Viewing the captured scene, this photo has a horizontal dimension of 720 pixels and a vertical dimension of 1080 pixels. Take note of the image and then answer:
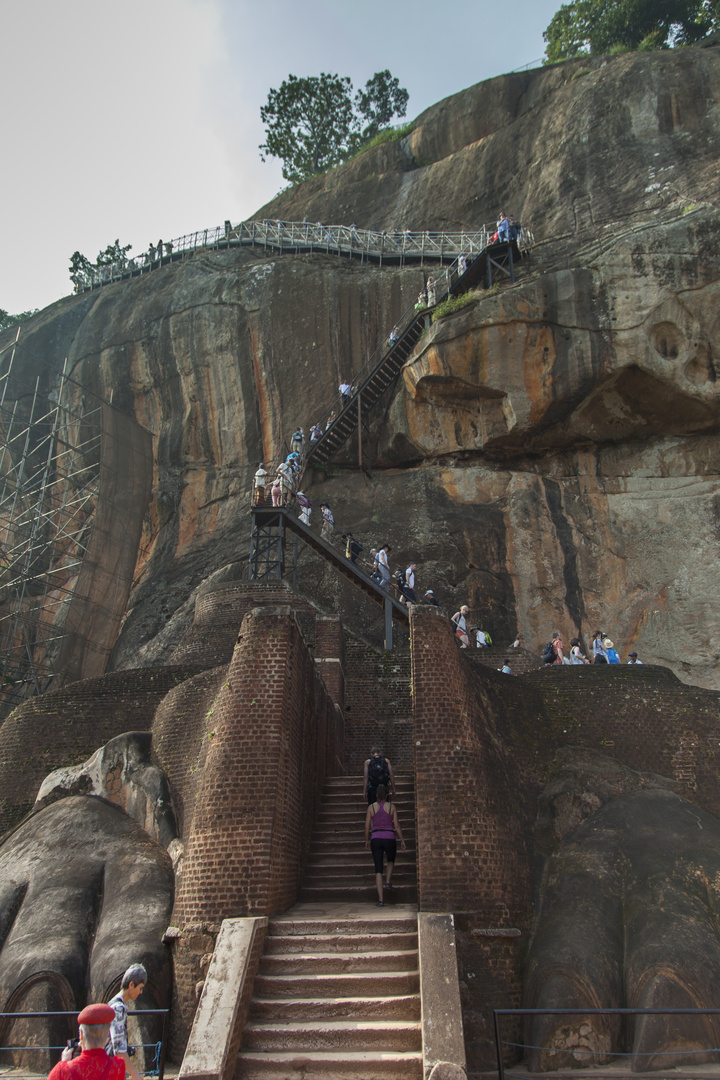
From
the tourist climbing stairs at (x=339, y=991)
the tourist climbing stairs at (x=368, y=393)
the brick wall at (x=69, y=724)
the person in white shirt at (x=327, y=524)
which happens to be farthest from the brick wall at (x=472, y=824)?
the tourist climbing stairs at (x=368, y=393)

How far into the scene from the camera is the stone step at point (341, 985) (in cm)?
704

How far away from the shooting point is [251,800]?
329 inches

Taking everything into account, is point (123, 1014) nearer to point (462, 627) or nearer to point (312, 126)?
point (462, 627)

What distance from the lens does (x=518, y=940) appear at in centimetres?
810

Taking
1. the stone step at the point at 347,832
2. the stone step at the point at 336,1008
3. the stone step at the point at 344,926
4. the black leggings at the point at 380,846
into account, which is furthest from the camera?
the stone step at the point at 347,832

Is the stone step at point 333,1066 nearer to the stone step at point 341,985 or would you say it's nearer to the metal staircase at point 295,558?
the stone step at point 341,985

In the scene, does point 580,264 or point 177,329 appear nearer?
point 580,264

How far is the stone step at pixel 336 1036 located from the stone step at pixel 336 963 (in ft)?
2.08

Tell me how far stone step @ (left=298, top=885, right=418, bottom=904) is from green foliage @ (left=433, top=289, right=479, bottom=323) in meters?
17.8

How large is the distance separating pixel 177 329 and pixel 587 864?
962 inches

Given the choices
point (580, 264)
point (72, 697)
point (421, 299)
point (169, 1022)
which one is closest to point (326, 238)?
point (421, 299)

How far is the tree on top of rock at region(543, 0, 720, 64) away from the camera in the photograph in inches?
1341

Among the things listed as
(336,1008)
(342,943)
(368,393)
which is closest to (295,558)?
(368,393)

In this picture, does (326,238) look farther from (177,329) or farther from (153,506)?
(153,506)
